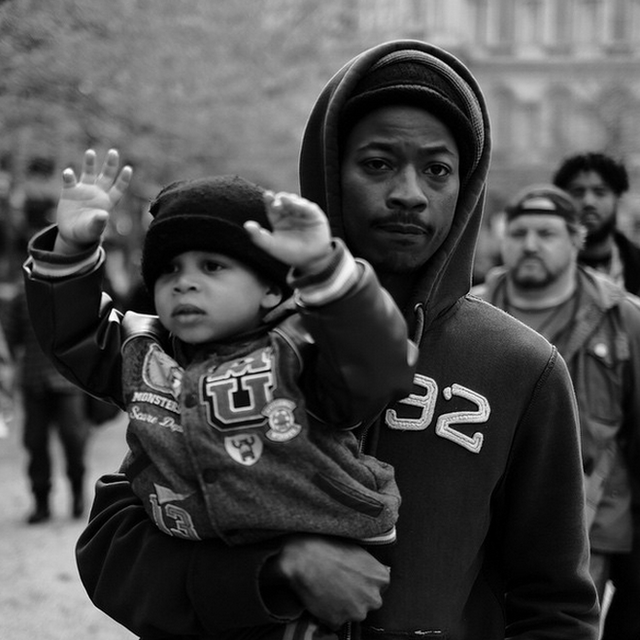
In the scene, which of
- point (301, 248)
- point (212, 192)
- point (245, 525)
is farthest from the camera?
point (212, 192)

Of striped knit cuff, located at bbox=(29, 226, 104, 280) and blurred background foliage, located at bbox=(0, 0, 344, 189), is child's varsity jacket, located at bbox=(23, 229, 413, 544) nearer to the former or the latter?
striped knit cuff, located at bbox=(29, 226, 104, 280)

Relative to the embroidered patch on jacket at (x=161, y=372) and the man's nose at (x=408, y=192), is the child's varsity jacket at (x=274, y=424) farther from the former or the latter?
the man's nose at (x=408, y=192)

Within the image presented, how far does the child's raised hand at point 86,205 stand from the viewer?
2148 millimetres

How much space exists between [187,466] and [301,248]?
47 centimetres

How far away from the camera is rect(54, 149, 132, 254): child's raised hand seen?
2.15 metres

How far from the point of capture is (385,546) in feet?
7.22

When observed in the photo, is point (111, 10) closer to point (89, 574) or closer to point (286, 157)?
point (89, 574)

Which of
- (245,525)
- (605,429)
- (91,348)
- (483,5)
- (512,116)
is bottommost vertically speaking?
(512,116)

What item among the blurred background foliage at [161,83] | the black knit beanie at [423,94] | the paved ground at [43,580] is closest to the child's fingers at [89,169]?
the black knit beanie at [423,94]

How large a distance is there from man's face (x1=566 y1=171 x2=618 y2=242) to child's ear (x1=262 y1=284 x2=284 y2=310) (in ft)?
13.5

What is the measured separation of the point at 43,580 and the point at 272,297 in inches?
224

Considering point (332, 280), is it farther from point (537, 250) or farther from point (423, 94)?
point (537, 250)

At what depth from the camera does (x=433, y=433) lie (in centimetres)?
226

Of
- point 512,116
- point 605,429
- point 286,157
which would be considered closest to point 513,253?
point 605,429
